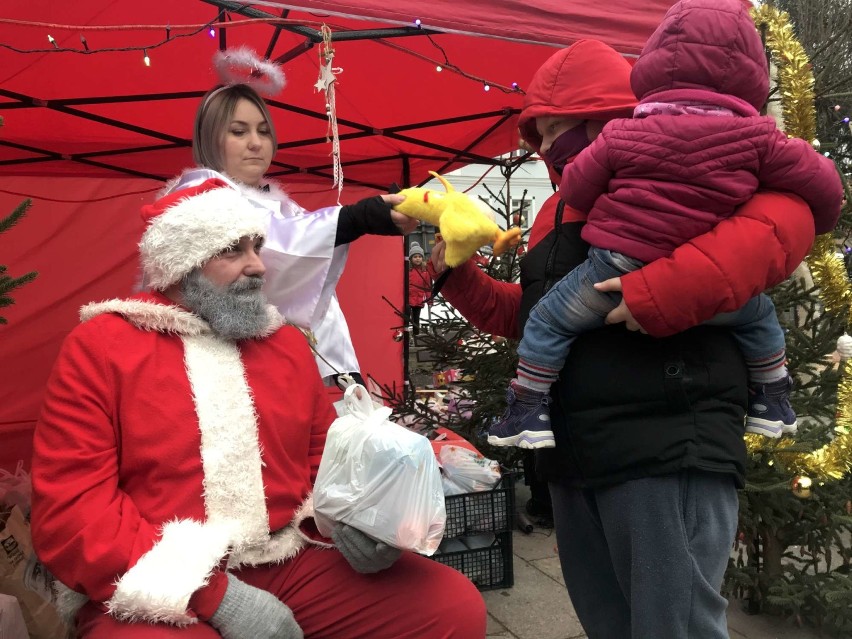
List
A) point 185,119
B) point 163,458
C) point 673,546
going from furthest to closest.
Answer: point 185,119
point 163,458
point 673,546

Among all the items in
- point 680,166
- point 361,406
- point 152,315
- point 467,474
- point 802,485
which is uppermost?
point 680,166

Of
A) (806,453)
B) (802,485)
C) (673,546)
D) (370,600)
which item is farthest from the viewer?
(806,453)

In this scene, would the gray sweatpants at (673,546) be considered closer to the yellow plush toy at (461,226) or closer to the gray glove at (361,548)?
the gray glove at (361,548)

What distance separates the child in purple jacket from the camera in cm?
Result: 136

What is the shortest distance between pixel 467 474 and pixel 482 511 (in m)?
0.21

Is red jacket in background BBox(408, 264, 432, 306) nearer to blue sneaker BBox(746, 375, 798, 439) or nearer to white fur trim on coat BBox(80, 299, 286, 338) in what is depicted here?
white fur trim on coat BBox(80, 299, 286, 338)

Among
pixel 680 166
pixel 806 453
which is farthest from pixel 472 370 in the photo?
pixel 680 166

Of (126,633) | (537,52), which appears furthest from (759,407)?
(537,52)

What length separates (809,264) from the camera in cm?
263

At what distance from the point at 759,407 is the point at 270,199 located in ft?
5.63

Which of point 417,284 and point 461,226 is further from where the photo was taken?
point 417,284

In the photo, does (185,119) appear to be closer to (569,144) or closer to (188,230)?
(188,230)

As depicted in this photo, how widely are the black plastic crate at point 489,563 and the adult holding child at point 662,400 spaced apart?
1.81 metres

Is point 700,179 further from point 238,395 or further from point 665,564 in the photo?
point 238,395
